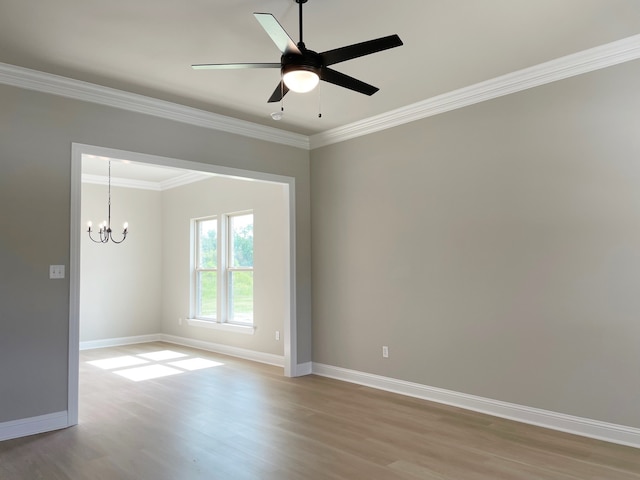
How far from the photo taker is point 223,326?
702cm

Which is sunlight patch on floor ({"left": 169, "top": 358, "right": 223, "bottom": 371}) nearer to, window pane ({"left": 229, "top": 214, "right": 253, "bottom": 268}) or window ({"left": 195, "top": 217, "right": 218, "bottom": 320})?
window ({"left": 195, "top": 217, "right": 218, "bottom": 320})

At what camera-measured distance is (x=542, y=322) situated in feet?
12.1

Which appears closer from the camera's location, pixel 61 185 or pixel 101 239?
pixel 61 185

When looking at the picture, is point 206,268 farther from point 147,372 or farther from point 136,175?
point 147,372

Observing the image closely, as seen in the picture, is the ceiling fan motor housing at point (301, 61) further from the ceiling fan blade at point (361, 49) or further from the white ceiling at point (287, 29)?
the white ceiling at point (287, 29)

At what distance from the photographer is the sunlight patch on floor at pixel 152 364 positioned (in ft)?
18.5

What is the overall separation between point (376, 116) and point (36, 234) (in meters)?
3.33

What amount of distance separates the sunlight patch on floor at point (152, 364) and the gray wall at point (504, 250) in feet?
6.29

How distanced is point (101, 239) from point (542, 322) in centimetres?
676

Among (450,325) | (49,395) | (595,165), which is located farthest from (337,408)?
(595,165)

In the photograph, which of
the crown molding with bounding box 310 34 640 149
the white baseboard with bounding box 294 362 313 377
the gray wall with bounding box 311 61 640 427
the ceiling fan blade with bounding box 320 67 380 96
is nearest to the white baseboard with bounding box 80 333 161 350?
the white baseboard with bounding box 294 362 313 377

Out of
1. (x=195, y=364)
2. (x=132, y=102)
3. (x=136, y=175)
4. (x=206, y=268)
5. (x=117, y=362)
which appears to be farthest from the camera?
(x=136, y=175)

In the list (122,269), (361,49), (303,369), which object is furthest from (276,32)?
(122,269)

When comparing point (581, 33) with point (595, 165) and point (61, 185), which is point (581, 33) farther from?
point (61, 185)
